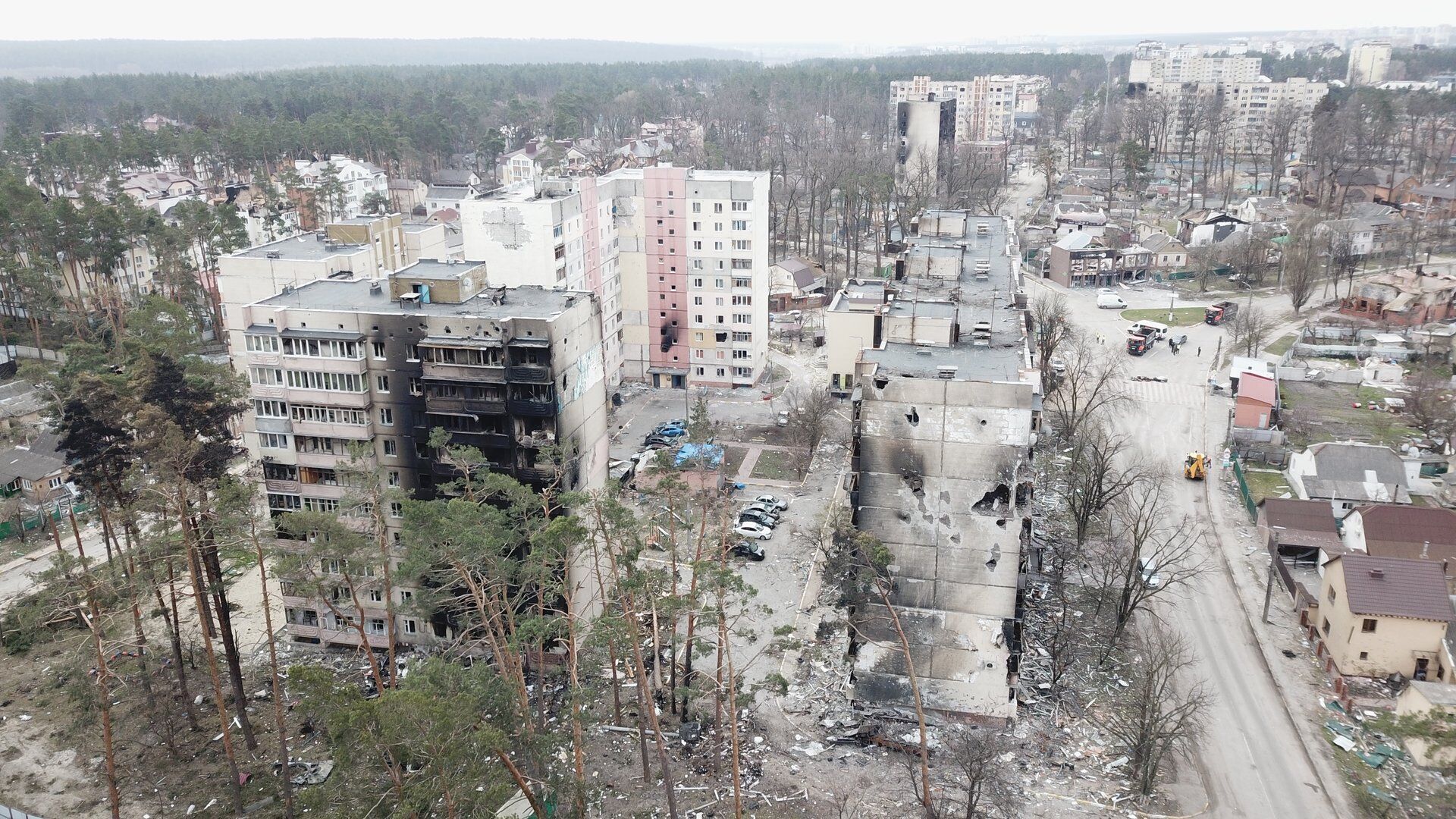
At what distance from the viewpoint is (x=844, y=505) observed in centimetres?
3472

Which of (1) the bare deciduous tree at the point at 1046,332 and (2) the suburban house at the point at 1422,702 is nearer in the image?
(2) the suburban house at the point at 1422,702

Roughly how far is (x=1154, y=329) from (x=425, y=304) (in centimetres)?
4509

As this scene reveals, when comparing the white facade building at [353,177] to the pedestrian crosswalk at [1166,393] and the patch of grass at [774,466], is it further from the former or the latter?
the pedestrian crosswalk at [1166,393]

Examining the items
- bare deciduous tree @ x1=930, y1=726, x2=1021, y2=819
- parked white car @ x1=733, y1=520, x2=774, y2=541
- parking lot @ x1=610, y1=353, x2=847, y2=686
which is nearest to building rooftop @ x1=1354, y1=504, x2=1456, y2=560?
bare deciduous tree @ x1=930, y1=726, x2=1021, y2=819

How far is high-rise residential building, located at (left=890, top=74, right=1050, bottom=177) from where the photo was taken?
106 m

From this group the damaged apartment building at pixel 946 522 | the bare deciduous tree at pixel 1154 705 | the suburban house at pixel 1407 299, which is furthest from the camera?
the suburban house at pixel 1407 299

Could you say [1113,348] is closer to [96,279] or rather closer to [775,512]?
[775,512]

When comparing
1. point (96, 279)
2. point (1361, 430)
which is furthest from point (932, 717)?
point (96, 279)

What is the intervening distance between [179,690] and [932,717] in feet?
65.8

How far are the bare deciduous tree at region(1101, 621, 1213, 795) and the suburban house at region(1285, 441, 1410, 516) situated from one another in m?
10.5

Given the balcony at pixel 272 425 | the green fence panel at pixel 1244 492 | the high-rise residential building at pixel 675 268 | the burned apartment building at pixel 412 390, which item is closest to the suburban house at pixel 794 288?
the high-rise residential building at pixel 675 268

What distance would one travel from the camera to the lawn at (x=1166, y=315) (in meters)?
61.9

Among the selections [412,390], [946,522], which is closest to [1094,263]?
[946,522]

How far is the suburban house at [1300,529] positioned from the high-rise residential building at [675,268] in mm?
24986
